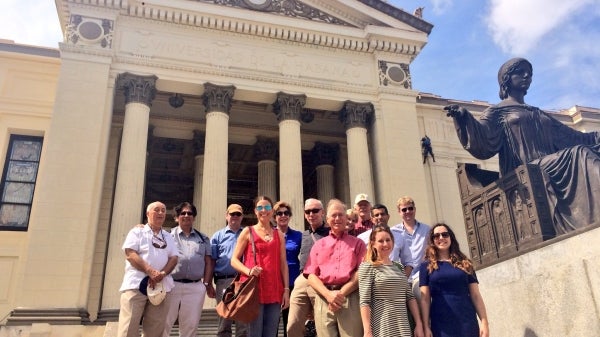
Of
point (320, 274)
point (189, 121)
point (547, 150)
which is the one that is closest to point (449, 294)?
point (320, 274)

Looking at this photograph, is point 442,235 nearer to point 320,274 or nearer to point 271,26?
point 320,274

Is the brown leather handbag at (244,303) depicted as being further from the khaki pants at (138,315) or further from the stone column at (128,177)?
the stone column at (128,177)

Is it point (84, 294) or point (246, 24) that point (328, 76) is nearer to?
point (246, 24)

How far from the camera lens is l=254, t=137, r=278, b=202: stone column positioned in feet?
59.5

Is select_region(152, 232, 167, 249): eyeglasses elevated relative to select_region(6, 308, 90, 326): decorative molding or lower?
elevated

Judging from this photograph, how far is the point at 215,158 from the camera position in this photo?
14.3 m

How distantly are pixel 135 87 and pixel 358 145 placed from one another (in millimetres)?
7236

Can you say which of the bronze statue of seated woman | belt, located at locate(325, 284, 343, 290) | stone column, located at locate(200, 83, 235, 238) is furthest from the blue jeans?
stone column, located at locate(200, 83, 235, 238)

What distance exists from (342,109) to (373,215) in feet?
39.5

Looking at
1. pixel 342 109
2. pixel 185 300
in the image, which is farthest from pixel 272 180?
pixel 185 300

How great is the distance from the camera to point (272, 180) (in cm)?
1827

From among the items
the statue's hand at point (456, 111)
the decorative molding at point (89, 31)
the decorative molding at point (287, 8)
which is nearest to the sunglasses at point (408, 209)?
the statue's hand at point (456, 111)

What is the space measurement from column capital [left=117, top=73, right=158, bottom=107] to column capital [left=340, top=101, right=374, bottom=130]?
643cm

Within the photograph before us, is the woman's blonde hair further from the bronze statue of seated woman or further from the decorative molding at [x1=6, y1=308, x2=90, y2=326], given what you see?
the decorative molding at [x1=6, y1=308, x2=90, y2=326]
